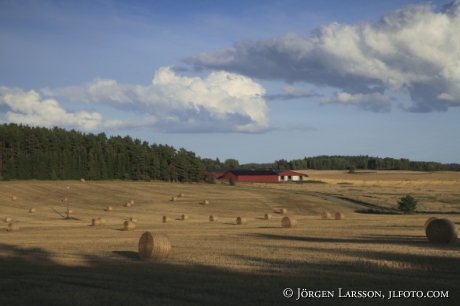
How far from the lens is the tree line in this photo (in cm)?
9162

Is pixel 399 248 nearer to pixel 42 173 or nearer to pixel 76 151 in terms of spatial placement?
pixel 42 173

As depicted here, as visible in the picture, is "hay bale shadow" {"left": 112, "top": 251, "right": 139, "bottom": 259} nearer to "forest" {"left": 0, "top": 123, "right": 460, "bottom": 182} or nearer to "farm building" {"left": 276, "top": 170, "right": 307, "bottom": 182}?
"forest" {"left": 0, "top": 123, "right": 460, "bottom": 182}

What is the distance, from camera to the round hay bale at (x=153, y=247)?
19.7 metres

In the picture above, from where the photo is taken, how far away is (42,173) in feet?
300

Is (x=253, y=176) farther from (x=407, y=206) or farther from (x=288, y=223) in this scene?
(x=288, y=223)

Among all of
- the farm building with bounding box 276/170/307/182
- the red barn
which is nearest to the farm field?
the red barn

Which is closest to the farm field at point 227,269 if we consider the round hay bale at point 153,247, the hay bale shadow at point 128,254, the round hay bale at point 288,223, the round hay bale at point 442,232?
the hay bale shadow at point 128,254

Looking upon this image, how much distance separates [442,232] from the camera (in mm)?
22922

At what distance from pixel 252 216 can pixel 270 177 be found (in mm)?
86536

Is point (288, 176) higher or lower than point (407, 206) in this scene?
higher

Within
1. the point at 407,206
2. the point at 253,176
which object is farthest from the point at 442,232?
the point at 253,176

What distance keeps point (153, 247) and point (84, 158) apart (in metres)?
83.5

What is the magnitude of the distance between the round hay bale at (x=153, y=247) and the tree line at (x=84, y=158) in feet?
246

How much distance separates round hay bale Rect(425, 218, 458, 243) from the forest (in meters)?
78.1
